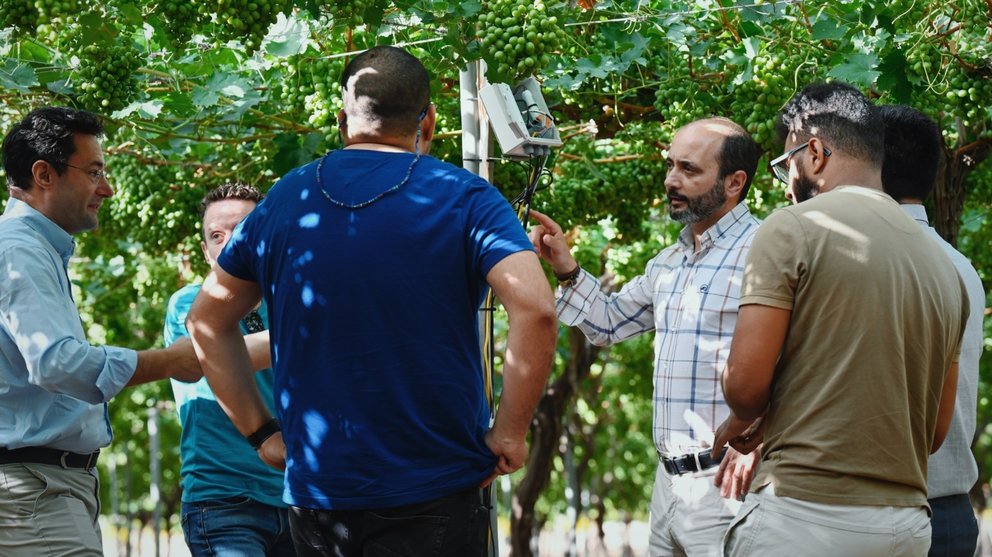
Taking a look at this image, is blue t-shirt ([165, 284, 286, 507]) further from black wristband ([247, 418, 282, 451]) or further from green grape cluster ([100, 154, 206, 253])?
green grape cluster ([100, 154, 206, 253])

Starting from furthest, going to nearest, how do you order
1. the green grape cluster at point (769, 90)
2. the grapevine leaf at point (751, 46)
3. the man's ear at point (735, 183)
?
the grapevine leaf at point (751, 46), the green grape cluster at point (769, 90), the man's ear at point (735, 183)

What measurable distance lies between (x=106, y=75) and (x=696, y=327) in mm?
2671

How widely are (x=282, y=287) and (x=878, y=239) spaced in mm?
1543

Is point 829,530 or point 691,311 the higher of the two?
point 691,311

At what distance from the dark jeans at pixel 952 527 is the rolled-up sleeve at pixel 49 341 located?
103 inches

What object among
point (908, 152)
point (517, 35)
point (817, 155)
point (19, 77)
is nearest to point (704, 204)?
point (908, 152)

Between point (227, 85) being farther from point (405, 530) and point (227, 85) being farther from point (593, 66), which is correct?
point (405, 530)

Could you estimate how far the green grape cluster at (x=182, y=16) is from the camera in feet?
12.6

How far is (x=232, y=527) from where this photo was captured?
174 inches

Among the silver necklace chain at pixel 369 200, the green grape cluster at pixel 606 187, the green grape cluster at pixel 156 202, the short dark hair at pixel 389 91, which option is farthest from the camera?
the green grape cluster at pixel 156 202

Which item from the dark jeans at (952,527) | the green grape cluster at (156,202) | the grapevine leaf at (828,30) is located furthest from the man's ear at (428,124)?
the green grape cluster at (156,202)

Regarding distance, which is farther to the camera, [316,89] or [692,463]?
[316,89]

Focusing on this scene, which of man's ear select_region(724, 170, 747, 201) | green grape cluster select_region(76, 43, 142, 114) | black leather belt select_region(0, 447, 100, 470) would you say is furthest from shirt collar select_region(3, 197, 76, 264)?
man's ear select_region(724, 170, 747, 201)

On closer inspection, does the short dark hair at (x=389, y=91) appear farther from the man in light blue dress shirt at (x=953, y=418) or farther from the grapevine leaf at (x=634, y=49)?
the grapevine leaf at (x=634, y=49)
